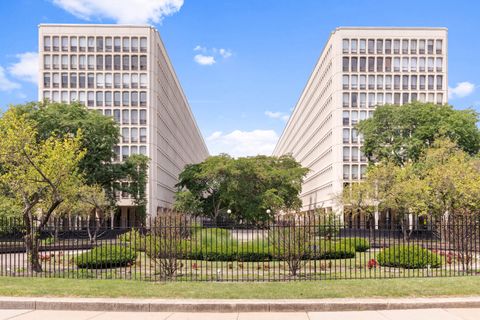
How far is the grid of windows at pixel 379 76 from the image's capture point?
81062mm

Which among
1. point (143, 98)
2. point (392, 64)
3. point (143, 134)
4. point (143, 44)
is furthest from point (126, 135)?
point (392, 64)

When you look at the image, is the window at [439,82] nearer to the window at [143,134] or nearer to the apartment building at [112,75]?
the apartment building at [112,75]

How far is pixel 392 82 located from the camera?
8181 centimetres

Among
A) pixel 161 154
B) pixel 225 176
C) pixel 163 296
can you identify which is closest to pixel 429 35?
pixel 225 176

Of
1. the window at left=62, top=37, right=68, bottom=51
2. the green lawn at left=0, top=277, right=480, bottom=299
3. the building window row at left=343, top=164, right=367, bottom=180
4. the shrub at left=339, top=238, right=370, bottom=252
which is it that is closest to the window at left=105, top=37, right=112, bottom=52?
the window at left=62, top=37, right=68, bottom=51

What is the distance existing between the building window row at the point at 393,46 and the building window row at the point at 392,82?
156 inches

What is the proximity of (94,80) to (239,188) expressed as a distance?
30314 millimetres

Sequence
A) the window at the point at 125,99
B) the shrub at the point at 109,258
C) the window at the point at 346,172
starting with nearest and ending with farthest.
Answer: the shrub at the point at 109,258, the window at the point at 125,99, the window at the point at 346,172

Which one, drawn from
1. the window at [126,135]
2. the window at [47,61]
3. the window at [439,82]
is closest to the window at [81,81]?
the window at [47,61]

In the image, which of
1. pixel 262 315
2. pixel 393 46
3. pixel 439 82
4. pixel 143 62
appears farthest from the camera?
pixel 393 46

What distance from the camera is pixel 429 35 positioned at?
81375 millimetres

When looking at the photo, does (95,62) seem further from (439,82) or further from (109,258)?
(109,258)

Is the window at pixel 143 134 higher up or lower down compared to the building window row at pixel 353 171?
higher up

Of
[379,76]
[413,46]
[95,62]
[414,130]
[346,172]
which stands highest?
[413,46]
